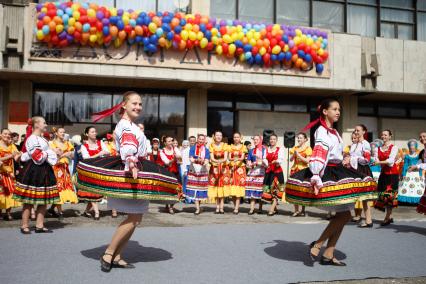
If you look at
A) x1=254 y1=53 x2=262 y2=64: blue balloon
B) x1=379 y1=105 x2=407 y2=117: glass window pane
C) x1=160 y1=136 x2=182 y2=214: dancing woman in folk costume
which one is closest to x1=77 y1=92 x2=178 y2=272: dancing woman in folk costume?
x1=160 y1=136 x2=182 y2=214: dancing woman in folk costume

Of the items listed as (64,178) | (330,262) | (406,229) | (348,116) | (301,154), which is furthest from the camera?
(348,116)

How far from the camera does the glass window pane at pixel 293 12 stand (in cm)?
1688

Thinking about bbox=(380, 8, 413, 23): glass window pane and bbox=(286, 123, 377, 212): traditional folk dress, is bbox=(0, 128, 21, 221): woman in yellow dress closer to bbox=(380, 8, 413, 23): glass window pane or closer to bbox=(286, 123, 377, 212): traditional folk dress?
bbox=(286, 123, 377, 212): traditional folk dress

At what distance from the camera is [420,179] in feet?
41.4

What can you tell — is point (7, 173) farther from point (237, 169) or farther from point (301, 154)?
point (301, 154)

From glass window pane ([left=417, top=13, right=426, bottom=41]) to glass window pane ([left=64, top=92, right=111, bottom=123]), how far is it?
12.9 metres

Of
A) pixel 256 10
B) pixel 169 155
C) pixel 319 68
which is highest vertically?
pixel 256 10

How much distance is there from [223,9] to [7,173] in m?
10.2

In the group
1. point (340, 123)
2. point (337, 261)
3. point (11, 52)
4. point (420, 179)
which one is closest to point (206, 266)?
point (337, 261)

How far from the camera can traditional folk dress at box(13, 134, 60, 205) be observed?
7.06 metres

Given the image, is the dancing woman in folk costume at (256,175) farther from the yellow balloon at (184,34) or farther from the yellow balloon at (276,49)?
the yellow balloon at (276,49)

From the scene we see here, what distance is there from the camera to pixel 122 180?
4.73 metres

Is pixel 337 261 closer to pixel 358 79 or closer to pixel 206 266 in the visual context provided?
pixel 206 266

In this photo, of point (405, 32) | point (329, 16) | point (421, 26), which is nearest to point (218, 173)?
point (329, 16)
